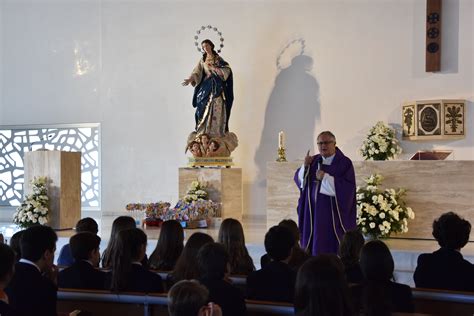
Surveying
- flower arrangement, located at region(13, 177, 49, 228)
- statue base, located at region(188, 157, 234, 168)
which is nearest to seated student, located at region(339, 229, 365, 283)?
flower arrangement, located at region(13, 177, 49, 228)

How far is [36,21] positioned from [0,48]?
3.49 feet

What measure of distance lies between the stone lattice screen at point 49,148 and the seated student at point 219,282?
11.3 meters

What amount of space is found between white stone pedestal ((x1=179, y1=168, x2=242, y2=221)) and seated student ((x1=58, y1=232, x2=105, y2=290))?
7.33m

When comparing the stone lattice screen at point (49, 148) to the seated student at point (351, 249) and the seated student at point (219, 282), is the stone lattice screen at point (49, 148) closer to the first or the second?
the seated student at point (351, 249)

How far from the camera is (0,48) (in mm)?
15414

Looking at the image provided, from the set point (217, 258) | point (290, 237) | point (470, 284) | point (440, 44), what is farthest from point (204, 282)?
point (440, 44)

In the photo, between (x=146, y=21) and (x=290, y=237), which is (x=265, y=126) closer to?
(x=146, y=21)

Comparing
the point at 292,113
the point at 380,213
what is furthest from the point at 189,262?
the point at 292,113

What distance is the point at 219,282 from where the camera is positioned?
3684 millimetres

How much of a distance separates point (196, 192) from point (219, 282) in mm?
8151

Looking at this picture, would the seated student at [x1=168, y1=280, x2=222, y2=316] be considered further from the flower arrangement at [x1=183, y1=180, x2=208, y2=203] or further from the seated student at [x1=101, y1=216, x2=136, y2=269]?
the flower arrangement at [x1=183, y1=180, x2=208, y2=203]

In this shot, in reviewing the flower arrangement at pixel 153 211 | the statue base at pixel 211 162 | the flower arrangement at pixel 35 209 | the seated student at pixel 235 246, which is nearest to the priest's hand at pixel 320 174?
the seated student at pixel 235 246

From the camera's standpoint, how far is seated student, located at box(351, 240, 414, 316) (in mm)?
3273

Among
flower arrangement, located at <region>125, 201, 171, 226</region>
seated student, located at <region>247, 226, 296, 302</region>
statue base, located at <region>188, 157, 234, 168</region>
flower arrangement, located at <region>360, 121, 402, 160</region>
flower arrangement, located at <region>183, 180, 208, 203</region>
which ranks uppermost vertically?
flower arrangement, located at <region>360, 121, 402, 160</region>
